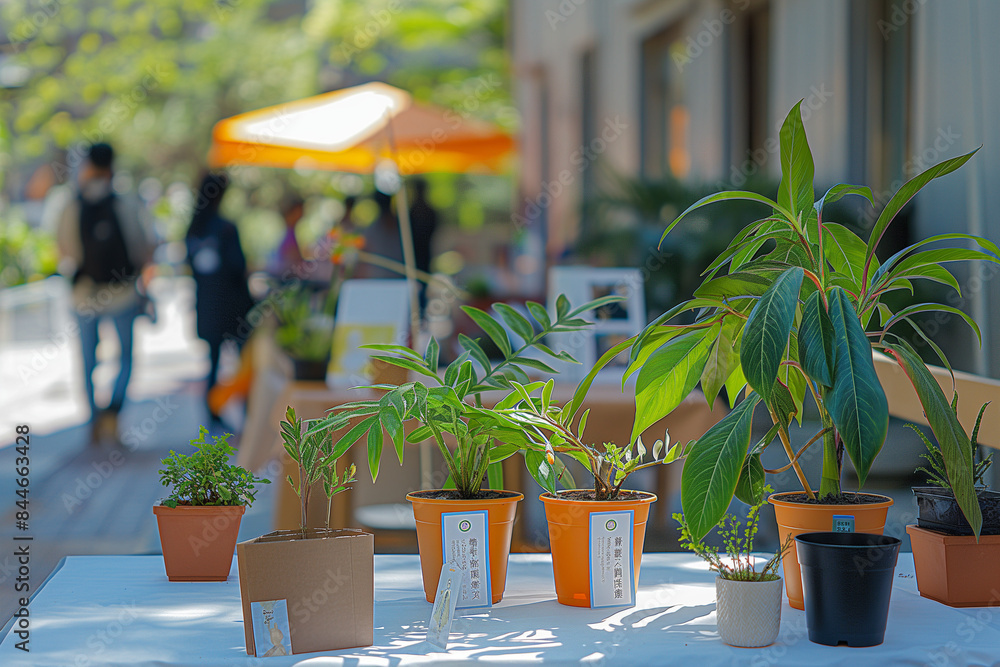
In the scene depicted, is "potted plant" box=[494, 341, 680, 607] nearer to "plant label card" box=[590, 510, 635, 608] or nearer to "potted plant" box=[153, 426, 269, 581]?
"plant label card" box=[590, 510, 635, 608]

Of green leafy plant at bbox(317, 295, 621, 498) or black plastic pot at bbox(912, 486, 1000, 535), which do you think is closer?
green leafy plant at bbox(317, 295, 621, 498)

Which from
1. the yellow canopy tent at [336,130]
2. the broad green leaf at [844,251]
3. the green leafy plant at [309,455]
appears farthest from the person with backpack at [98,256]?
the broad green leaf at [844,251]

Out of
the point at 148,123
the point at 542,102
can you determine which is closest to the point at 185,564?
the point at 542,102

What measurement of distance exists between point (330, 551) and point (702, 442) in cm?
51

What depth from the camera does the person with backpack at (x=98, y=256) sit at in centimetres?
524

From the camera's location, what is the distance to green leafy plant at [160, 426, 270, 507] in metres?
1.59

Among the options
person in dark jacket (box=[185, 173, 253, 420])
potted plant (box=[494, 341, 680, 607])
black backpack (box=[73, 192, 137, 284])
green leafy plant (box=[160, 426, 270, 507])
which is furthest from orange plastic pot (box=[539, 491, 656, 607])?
person in dark jacket (box=[185, 173, 253, 420])

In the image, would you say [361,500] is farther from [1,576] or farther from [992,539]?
[992,539]

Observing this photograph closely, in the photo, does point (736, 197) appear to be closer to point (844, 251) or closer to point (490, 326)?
point (844, 251)

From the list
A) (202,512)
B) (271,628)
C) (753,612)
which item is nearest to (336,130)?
(202,512)

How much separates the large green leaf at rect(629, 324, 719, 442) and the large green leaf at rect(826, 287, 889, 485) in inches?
9.0

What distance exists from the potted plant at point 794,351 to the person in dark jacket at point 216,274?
14.7 ft

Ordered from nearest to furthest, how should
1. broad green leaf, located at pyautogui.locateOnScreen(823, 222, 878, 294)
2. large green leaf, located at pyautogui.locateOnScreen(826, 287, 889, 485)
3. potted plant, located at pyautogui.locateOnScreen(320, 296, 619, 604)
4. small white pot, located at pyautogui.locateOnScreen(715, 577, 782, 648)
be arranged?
1. large green leaf, located at pyautogui.locateOnScreen(826, 287, 889, 485)
2. small white pot, located at pyautogui.locateOnScreen(715, 577, 782, 648)
3. potted plant, located at pyautogui.locateOnScreen(320, 296, 619, 604)
4. broad green leaf, located at pyautogui.locateOnScreen(823, 222, 878, 294)

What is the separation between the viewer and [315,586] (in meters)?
1.25
